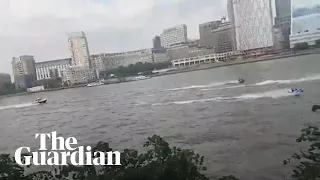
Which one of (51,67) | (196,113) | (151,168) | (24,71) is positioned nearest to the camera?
(151,168)

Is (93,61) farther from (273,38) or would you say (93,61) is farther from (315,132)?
(315,132)

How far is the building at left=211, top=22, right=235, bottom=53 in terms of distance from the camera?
2.47 m

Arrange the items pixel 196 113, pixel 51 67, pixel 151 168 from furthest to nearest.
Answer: pixel 196 113
pixel 51 67
pixel 151 168

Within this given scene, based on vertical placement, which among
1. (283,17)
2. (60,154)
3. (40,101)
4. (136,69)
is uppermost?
(283,17)

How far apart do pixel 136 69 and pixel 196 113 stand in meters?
0.55

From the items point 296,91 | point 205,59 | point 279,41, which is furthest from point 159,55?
point 296,91

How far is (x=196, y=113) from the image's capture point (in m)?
2.59

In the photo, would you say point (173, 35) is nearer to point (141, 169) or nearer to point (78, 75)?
point (78, 75)

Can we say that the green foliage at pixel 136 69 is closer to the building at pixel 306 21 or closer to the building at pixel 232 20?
the building at pixel 232 20

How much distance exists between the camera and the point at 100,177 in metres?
1.52

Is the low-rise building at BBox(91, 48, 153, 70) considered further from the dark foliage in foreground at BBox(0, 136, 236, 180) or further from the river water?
the dark foliage in foreground at BBox(0, 136, 236, 180)

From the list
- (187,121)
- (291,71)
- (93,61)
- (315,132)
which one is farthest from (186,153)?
(291,71)

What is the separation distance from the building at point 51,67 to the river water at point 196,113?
16 centimetres

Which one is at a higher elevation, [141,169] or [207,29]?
[207,29]
